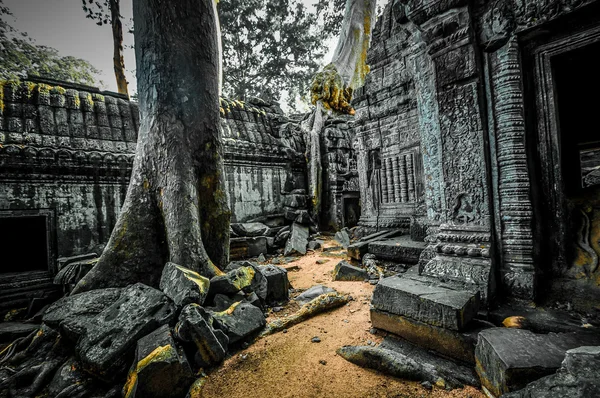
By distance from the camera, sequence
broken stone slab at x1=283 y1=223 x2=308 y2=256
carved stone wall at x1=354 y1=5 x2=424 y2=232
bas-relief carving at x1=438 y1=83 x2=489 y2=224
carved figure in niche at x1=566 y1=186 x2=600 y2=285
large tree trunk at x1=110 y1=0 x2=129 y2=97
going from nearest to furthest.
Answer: carved figure in niche at x1=566 y1=186 x2=600 y2=285
bas-relief carving at x1=438 y1=83 x2=489 y2=224
carved stone wall at x1=354 y1=5 x2=424 y2=232
broken stone slab at x1=283 y1=223 x2=308 y2=256
large tree trunk at x1=110 y1=0 x2=129 y2=97

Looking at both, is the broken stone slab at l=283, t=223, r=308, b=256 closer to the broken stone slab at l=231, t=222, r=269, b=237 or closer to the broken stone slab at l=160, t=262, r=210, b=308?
the broken stone slab at l=231, t=222, r=269, b=237

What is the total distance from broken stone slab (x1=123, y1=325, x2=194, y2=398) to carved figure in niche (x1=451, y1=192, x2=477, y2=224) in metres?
2.63

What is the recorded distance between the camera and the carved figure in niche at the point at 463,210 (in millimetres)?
2451

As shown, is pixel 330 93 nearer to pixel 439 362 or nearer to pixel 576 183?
pixel 576 183

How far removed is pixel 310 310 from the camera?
2930 millimetres

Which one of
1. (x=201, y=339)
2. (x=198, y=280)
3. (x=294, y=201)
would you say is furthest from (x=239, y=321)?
(x=294, y=201)

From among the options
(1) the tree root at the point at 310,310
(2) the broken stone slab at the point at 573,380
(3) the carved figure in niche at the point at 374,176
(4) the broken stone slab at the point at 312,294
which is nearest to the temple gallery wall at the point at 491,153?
(3) the carved figure in niche at the point at 374,176

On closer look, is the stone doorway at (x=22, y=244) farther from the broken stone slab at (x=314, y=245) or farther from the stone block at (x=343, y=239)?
the stone block at (x=343, y=239)

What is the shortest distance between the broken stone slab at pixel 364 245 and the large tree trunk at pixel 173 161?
221cm

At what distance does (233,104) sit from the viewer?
26.2 ft

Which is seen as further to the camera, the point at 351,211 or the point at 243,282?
the point at 351,211

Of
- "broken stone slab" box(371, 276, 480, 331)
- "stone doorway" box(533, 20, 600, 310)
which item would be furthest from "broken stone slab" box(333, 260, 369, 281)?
"stone doorway" box(533, 20, 600, 310)

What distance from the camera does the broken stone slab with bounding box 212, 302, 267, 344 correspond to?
2.37 meters

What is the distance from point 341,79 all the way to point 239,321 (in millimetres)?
11035
